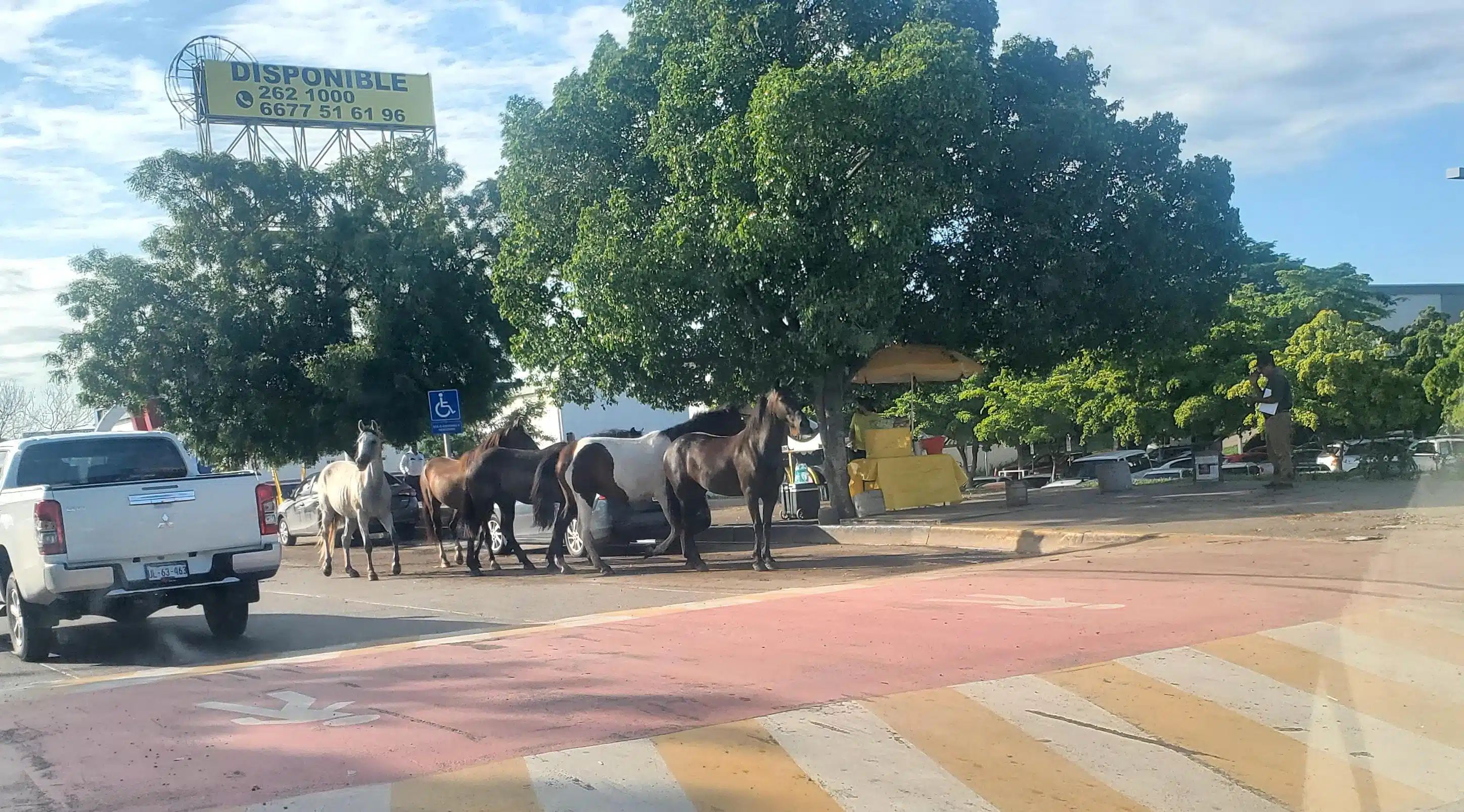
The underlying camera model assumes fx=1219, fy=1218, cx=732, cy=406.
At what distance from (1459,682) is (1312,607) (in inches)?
66.5

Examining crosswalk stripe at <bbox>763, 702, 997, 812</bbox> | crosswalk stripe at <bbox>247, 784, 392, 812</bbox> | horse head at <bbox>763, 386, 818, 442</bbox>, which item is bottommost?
crosswalk stripe at <bbox>763, 702, 997, 812</bbox>

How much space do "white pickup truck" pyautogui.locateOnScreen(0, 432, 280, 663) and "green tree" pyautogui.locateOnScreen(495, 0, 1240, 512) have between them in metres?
7.66

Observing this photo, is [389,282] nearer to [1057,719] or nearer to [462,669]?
[462,669]

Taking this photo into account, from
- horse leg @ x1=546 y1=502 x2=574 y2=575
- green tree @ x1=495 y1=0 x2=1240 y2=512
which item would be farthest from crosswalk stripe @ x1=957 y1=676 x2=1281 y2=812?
green tree @ x1=495 y1=0 x2=1240 y2=512

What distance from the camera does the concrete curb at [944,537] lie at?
14.4 metres

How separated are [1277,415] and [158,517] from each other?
1479cm

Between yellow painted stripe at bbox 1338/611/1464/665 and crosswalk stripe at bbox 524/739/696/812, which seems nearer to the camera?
crosswalk stripe at bbox 524/739/696/812

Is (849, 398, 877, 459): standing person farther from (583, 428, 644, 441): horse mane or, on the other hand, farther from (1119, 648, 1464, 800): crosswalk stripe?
(1119, 648, 1464, 800): crosswalk stripe

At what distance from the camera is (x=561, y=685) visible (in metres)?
7.71

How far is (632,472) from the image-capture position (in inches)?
619

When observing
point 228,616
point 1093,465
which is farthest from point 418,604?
point 1093,465

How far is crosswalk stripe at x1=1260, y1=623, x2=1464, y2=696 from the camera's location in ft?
24.6

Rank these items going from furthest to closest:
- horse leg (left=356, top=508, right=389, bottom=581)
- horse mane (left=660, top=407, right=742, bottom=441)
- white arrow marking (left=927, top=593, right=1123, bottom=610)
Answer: horse leg (left=356, top=508, right=389, bottom=581) → horse mane (left=660, top=407, right=742, bottom=441) → white arrow marking (left=927, top=593, right=1123, bottom=610)

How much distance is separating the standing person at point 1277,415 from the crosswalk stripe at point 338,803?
15209mm
